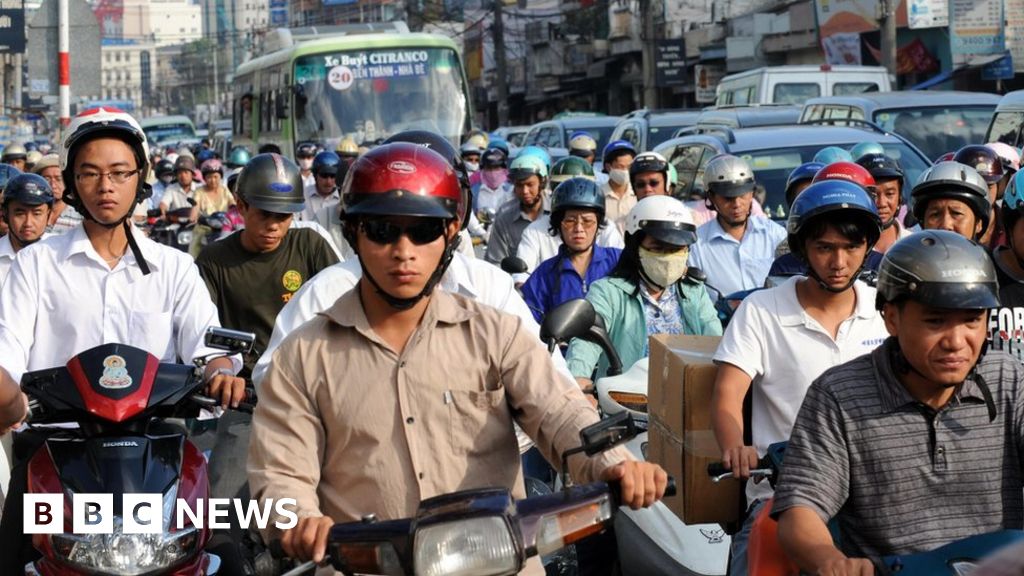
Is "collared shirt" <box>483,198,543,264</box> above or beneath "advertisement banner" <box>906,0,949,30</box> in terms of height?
beneath

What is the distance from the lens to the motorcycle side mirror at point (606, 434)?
351 centimetres

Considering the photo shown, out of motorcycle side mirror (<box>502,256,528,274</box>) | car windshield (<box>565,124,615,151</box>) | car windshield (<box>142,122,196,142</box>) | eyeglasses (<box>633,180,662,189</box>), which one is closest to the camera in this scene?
motorcycle side mirror (<box>502,256,528,274</box>)

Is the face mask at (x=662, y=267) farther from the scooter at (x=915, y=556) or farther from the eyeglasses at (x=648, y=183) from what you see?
the eyeglasses at (x=648, y=183)

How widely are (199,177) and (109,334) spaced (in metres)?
22.6

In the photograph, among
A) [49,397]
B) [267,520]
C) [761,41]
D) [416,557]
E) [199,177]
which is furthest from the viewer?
[761,41]

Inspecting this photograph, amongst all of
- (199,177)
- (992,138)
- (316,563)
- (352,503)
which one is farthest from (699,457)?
(199,177)

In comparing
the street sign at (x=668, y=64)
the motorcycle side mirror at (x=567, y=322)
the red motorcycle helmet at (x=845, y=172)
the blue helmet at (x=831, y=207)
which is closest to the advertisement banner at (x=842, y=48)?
the street sign at (x=668, y=64)

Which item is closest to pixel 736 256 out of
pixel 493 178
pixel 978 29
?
pixel 493 178

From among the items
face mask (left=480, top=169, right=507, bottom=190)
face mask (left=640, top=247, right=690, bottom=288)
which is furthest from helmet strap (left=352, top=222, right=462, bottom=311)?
face mask (left=480, top=169, right=507, bottom=190)

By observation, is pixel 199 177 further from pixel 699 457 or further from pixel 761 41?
pixel 699 457

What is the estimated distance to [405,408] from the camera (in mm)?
3893

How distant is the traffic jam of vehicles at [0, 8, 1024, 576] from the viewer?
3842 mm

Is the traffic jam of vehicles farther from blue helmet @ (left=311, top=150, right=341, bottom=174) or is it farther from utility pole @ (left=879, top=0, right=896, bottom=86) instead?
utility pole @ (left=879, top=0, right=896, bottom=86)

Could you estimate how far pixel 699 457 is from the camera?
5438mm
